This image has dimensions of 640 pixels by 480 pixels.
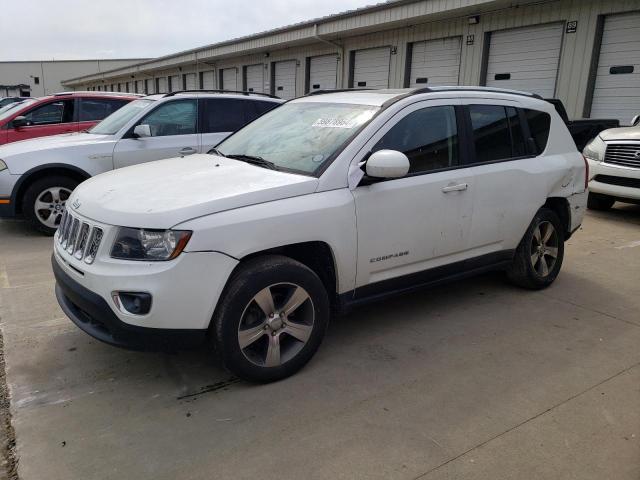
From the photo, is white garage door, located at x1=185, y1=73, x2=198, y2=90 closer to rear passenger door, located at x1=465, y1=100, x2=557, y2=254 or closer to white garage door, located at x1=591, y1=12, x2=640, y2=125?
white garage door, located at x1=591, y1=12, x2=640, y2=125

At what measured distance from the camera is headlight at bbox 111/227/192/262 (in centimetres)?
272

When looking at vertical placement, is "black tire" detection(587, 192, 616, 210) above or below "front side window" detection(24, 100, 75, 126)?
below

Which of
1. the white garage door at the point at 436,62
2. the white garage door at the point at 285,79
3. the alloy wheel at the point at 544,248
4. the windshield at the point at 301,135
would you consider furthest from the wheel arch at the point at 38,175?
the white garage door at the point at 285,79

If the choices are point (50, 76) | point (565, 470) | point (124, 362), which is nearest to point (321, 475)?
point (565, 470)

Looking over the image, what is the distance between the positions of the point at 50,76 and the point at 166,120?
2620 inches

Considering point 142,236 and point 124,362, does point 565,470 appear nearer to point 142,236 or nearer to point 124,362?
point 142,236

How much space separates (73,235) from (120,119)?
4653 millimetres

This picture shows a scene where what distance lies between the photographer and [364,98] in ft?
12.8

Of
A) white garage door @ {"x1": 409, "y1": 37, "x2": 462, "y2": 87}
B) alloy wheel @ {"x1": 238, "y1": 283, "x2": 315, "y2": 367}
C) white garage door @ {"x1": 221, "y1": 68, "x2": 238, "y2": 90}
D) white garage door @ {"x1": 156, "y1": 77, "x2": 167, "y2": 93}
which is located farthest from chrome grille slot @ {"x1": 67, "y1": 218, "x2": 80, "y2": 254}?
white garage door @ {"x1": 156, "y1": 77, "x2": 167, "y2": 93}

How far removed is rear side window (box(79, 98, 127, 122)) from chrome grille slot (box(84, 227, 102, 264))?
6.74m

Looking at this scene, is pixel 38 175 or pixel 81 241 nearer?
pixel 81 241

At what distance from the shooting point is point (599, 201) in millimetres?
8734

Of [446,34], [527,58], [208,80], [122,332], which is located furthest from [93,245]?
[208,80]

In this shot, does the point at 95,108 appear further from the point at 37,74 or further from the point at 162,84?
the point at 37,74
